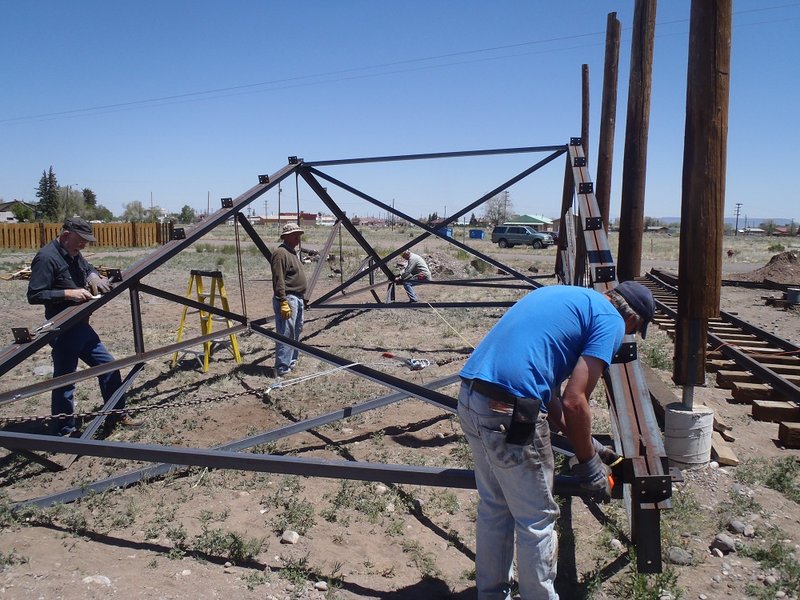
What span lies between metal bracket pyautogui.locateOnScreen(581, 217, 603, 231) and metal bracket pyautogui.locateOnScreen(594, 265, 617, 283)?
943 millimetres

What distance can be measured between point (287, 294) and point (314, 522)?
4571mm

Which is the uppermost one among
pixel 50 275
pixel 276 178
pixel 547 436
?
pixel 276 178

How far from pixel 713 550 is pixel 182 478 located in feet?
12.3

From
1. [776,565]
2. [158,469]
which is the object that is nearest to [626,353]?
[776,565]

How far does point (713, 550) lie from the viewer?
A: 3807 mm

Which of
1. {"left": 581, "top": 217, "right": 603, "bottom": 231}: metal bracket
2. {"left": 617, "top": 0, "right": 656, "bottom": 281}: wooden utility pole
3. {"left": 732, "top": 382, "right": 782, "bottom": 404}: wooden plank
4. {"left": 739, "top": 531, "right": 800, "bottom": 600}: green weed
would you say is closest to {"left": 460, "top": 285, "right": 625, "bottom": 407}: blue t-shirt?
{"left": 739, "top": 531, "right": 800, "bottom": 600}: green weed

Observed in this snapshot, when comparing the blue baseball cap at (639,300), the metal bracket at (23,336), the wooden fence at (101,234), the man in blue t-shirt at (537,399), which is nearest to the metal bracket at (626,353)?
the blue baseball cap at (639,300)

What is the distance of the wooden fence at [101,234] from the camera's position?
35188 mm

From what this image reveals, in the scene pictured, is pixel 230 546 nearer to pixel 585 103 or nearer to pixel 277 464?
pixel 277 464

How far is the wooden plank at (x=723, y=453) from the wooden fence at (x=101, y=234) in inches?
1239

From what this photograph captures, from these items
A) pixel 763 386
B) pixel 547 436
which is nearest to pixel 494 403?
pixel 547 436

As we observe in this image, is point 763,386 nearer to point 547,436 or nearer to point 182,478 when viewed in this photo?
point 547,436

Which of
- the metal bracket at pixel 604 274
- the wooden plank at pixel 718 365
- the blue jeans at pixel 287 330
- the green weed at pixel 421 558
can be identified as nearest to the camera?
the green weed at pixel 421 558

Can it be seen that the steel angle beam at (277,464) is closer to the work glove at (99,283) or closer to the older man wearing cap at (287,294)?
the work glove at (99,283)
